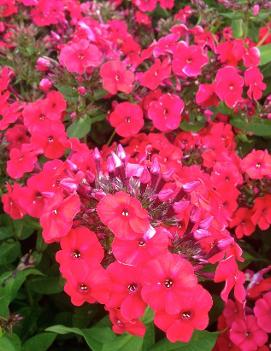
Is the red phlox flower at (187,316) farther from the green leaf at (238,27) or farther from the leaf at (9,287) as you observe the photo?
the green leaf at (238,27)

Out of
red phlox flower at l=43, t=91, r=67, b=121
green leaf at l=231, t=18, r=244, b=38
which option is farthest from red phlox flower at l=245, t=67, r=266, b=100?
red phlox flower at l=43, t=91, r=67, b=121

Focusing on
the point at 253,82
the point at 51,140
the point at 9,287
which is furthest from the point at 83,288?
the point at 253,82

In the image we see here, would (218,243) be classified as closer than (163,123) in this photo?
Yes

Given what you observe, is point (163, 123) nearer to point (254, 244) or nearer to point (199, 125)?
point (199, 125)

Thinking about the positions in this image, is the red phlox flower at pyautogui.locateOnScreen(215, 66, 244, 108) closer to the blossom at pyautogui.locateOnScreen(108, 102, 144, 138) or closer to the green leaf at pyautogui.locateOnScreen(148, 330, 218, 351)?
the blossom at pyautogui.locateOnScreen(108, 102, 144, 138)

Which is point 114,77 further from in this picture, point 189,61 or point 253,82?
point 253,82

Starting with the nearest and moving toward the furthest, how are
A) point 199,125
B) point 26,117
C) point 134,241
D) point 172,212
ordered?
point 134,241
point 172,212
point 26,117
point 199,125

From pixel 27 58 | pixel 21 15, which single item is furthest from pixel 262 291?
pixel 21 15
